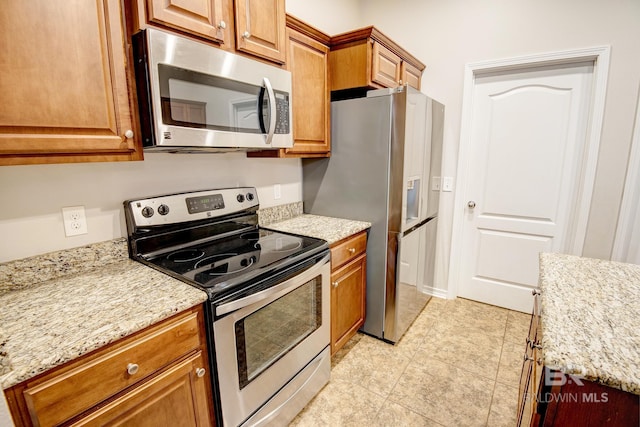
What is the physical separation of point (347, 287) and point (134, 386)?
1291 mm

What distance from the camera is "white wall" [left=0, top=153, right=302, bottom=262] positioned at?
1140mm

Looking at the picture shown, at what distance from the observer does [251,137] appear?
4.86 ft

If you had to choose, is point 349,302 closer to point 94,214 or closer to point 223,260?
point 223,260

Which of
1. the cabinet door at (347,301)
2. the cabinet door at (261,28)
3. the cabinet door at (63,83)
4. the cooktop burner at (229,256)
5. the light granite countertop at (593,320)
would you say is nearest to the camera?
the light granite countertop at (593,320)

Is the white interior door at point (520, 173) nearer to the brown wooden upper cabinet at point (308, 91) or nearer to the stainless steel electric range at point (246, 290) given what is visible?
the brown wooden upper cabinet at point (308, 91)

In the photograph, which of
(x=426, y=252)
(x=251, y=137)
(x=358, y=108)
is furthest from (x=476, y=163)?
(x=251, y=137)

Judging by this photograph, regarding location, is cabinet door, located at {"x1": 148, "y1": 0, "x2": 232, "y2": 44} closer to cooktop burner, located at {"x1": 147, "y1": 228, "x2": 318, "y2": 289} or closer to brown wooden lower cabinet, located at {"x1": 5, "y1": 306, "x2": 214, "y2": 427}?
cooktop burner, located at {"x1": 147, "y1": 228, "x2": 318, "y2": 289}

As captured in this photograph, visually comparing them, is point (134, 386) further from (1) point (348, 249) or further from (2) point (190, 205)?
(1) point (348, 249)

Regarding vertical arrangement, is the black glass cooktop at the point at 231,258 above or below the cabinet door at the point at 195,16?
below

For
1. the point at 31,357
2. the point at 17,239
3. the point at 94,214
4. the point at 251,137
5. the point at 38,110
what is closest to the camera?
the point at 31,357

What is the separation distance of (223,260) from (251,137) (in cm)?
A: 59

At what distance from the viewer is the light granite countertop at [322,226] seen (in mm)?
1847

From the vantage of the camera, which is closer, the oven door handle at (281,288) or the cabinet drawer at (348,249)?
the oven door handle at (281,288)

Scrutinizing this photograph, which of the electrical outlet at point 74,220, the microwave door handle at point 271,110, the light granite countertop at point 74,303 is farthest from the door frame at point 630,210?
the electrical outlet at point 74,220
